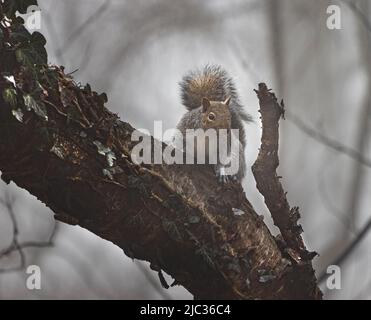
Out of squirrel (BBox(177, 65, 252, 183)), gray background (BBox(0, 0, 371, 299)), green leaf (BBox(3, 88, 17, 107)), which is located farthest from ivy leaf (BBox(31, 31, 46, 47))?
squirrel (BBox(177, 65, 252, 183))

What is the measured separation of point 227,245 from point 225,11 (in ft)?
2.39

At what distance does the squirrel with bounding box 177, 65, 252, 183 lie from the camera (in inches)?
48.1

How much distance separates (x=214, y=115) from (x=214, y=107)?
0.02 m

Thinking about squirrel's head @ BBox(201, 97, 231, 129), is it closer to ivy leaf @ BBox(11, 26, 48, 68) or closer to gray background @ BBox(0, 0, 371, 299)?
gray background @ BBox(0, 0, 371, 299)

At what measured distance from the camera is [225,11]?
1445 mm

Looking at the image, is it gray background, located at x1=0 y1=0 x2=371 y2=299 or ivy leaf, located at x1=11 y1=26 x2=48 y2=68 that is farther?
gray background, located at x1=0 y1=0 x2=371 y2=299

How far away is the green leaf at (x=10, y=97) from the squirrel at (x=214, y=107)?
0.46 metres

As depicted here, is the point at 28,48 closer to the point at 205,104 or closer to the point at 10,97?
the point at 10,97

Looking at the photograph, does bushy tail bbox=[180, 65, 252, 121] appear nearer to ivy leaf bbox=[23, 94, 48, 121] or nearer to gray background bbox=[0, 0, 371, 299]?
gray background bbox=[0, 0, 371, 299]

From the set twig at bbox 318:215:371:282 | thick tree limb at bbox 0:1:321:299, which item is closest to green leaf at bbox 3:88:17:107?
thick tree limb at bbox 0:1:321:299

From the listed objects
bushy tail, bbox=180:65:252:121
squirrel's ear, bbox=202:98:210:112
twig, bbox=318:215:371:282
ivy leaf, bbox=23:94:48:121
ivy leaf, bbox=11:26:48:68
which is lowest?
twig, bbox=318:215:371:282

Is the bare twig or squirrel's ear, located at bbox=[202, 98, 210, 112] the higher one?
squirrel's ear, located at bbox=[202, 98, 210, 112]

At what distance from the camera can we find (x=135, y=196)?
3.18 ft

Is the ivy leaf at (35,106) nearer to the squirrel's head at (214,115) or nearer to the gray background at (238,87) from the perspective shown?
the gray background at (238,87)
